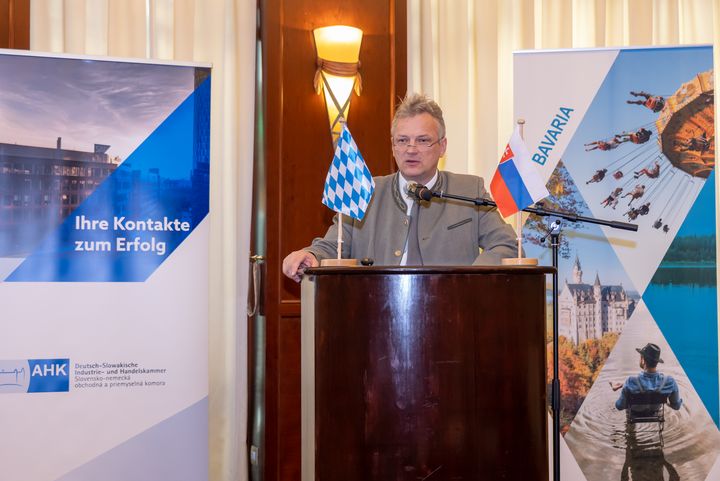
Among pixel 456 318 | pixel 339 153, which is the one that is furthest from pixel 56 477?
pixel 456 318

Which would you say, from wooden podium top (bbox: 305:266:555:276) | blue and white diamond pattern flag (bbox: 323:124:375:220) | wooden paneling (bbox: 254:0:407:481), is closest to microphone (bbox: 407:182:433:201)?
blue and white diamond pattern flag (bbox: 323:124:375:220)

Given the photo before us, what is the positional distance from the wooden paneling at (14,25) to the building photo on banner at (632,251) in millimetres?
2416

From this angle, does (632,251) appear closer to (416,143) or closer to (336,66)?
(416,143)

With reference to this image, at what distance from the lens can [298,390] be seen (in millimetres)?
3938

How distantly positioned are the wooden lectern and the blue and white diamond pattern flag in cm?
43

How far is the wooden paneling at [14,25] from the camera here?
374 cm

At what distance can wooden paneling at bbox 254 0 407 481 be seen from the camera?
3908 mm

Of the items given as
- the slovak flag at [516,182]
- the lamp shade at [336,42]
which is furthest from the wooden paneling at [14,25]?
the slovak flag at [516,182]

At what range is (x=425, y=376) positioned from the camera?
183 cm

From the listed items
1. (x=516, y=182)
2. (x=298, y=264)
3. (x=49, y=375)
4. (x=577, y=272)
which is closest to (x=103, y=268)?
(x=49, y=375)

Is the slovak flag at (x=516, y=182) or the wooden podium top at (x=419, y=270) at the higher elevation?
the slovak flag at (x=516, y=182)

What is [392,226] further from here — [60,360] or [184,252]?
[60,360]

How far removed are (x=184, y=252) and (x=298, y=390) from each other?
1.05 meters

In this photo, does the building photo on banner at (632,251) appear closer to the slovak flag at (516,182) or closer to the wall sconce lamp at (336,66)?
the wall sconce lamp at (336,66)
